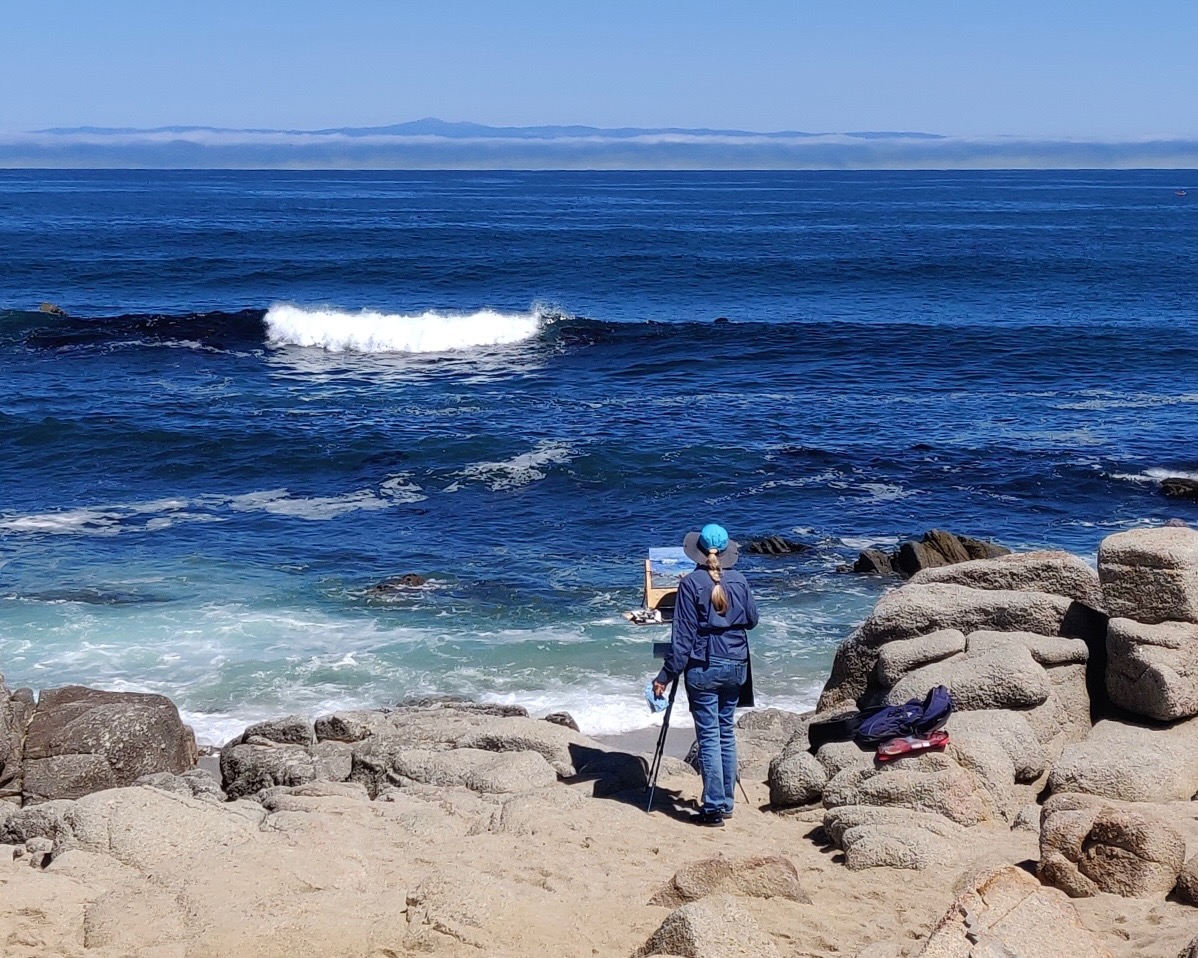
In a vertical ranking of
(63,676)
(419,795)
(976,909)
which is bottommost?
(63,676)

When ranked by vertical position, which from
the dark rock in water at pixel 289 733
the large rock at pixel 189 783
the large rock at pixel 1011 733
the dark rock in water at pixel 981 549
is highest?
the large rock at pixel 1011 733

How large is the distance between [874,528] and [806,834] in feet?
40.9

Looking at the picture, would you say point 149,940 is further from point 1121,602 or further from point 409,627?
point 409,627

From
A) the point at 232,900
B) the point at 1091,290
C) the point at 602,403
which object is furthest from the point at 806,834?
the point at 1091,290

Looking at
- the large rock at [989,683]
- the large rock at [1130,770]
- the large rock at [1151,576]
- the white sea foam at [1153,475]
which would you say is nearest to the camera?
the large rock at [1130,770]

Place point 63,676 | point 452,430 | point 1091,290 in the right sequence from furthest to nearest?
point 1091,290 → point 452,430 → point 63,676

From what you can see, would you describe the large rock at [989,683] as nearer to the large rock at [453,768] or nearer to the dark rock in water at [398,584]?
the large rock at [453,768]

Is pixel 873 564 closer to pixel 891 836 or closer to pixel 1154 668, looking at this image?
pixel 1154 668

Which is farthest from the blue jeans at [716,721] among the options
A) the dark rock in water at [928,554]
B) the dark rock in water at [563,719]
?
the dark rock in water at [928,554]

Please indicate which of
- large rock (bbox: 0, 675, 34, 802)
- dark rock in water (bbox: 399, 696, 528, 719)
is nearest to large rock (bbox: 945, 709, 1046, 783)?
dark rock in water (bbox: 399, 696, 528, 719)

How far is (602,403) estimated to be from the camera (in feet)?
98.0

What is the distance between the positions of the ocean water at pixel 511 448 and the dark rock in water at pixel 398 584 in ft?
0.79

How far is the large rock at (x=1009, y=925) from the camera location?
5.13m

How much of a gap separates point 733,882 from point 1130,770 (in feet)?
10.1
